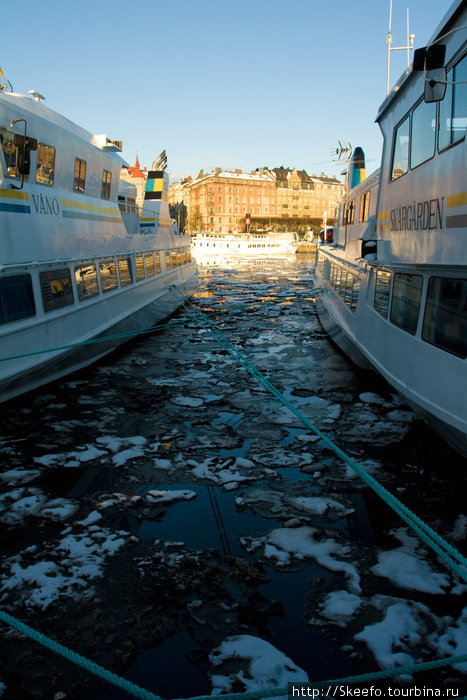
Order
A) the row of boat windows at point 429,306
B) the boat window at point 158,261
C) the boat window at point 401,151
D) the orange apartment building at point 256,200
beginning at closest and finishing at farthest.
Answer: the row of boat windows at point 429,306 → the boat window at point 401,151 → the boat window at point 158,261 → the orange apartment building at point 256,200

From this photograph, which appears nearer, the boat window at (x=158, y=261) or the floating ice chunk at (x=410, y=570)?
the floating ice chunk at (x=410, y=570)

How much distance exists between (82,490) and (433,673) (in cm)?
383

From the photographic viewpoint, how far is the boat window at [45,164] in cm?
794

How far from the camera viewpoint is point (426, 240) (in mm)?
5141

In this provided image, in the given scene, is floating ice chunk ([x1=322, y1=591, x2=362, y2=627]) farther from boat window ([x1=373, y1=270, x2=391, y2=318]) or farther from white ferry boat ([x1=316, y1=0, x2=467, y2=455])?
boat window ([x1=373, y1=270, x2=391, y2=318])

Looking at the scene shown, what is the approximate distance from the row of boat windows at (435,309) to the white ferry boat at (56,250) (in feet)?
16.0

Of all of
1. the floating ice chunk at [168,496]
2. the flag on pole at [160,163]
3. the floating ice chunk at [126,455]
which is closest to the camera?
the floating ice chunk at [168,496]

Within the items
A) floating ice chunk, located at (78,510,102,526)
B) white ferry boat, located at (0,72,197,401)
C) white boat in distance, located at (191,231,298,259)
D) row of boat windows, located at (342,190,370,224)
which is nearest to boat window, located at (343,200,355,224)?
row of boat windows, located at (342,190,370,224)

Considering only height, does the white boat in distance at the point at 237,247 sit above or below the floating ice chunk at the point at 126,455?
above

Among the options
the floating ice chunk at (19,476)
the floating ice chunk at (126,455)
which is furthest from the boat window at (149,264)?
the floating ice chunk at (19,476)

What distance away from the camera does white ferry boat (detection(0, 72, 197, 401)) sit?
705 centimetres

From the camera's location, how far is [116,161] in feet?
37.2

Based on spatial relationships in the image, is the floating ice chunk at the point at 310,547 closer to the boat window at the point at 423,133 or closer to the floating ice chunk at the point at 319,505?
the floating ice chunk at the point at 319,505

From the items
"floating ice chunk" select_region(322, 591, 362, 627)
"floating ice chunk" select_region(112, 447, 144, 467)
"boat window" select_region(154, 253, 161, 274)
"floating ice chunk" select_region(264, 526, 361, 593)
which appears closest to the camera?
"floating ice chunk" select_region(322, 591, 362, 627)
